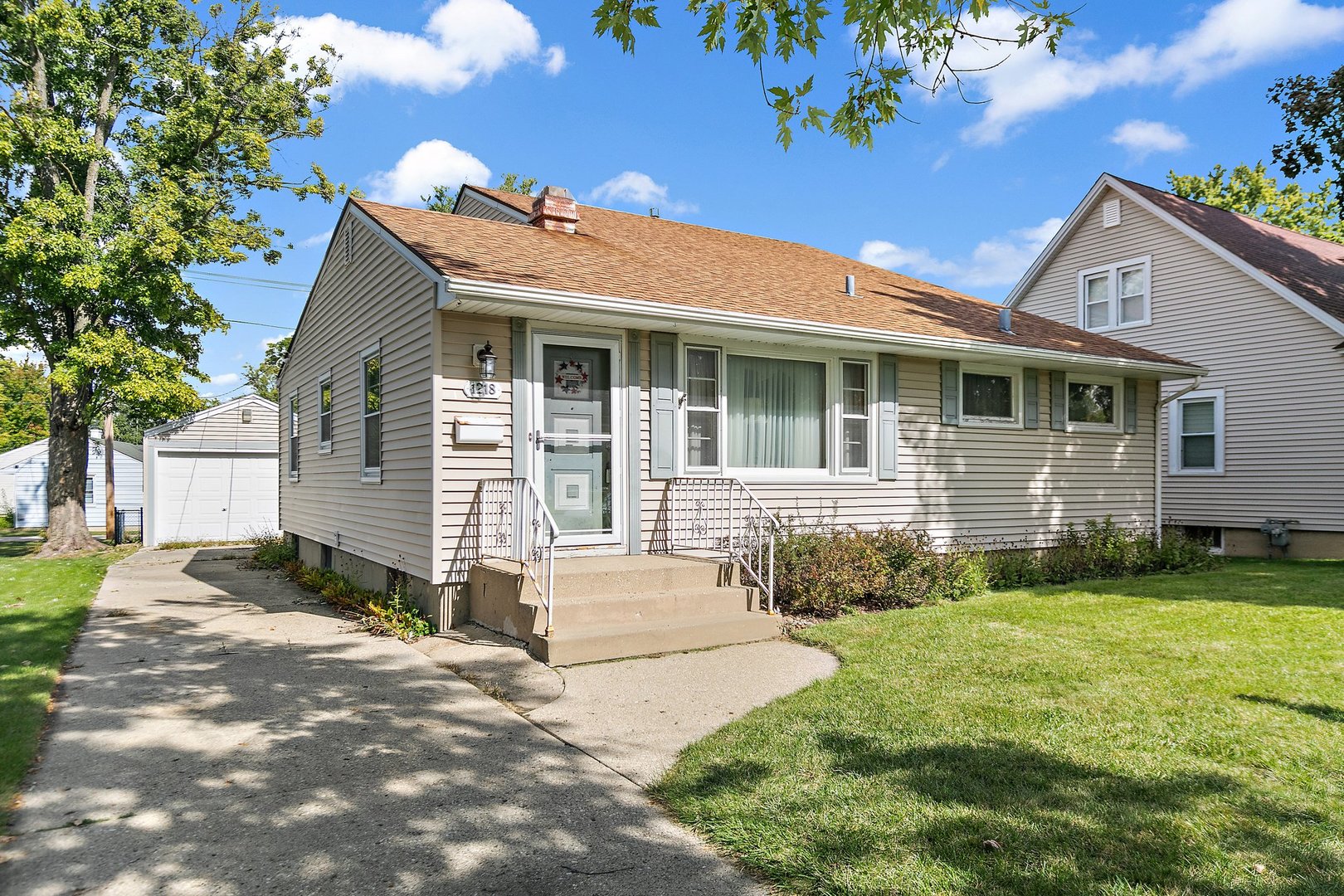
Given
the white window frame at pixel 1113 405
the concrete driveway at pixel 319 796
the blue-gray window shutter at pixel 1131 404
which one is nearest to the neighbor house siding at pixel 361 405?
the concrete driveway at pixel 319 796

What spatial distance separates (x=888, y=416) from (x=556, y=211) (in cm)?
494

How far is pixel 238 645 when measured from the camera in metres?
6.93


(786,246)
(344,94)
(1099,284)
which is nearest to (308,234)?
(344,94)

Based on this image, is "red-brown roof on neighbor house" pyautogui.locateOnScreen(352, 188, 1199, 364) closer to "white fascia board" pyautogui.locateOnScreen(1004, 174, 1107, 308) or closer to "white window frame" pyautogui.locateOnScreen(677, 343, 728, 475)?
"white window frame" pyautogui.locateOnScreen(677, 343, 728, 475)

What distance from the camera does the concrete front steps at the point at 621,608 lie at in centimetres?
621

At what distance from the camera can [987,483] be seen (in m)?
10.8

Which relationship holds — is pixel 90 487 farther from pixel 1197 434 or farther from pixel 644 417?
pixel 1197 434

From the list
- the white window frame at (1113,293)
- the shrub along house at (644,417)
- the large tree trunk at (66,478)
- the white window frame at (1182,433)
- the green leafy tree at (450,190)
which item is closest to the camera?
the shrub along house at (644,417)

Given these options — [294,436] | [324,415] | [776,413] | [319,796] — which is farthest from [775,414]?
[294,436]

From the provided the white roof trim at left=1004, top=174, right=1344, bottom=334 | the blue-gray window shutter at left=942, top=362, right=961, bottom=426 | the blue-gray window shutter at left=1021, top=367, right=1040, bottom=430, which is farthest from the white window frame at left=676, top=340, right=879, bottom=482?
the white roof trim at left=1004, top=174, right=1344, bottom=334

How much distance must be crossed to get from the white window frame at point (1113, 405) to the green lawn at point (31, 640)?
38.3 ft

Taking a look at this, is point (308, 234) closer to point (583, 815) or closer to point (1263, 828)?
point (583, 815)

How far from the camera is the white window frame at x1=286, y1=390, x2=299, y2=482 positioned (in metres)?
13.6

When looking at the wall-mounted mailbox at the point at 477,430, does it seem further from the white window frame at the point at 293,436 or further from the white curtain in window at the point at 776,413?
the white window frame at the point at 293,436
